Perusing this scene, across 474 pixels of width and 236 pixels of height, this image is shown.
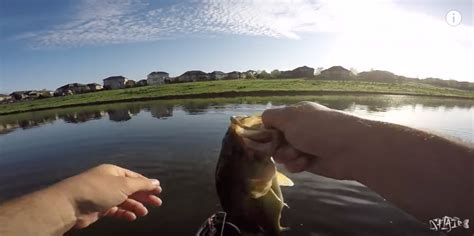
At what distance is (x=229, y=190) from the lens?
332cm

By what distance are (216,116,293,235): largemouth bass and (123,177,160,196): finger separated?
2.42 ft

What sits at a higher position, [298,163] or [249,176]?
[298,163]

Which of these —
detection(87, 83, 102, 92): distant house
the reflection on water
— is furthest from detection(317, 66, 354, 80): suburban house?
detection(87, 83, 102, 92): distant house

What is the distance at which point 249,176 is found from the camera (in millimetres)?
3191

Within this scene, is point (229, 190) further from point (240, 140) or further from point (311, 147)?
point (311, 147)

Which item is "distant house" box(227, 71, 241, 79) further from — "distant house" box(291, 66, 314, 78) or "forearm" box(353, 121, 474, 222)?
"forearm" box(353, 121, 474, 222)

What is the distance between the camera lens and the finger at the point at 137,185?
2.42m

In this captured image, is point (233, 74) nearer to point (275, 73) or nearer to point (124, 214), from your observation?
point (275, 73)

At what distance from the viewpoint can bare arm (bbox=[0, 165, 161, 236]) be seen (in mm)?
1742

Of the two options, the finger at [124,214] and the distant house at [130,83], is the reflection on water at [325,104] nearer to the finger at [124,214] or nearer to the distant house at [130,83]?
the finger at [124,214]

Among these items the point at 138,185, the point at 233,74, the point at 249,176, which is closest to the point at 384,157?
the point at 249,176

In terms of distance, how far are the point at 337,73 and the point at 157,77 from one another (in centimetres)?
7179

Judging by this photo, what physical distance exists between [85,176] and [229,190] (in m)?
1.41

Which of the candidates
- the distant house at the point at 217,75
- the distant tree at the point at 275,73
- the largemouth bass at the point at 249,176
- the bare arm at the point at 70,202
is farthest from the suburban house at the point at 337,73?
the bare arm at the point at 70,202
